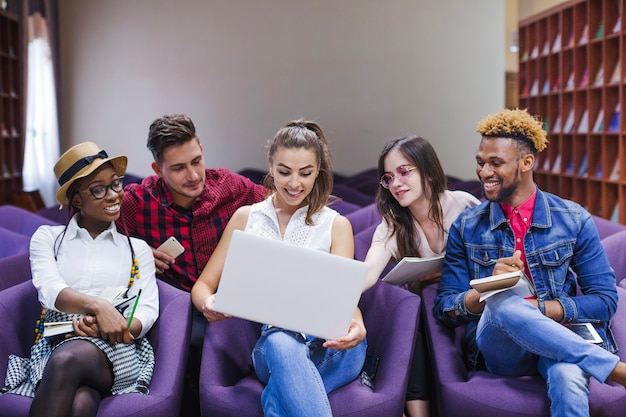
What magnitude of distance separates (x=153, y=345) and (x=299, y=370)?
2.09ft

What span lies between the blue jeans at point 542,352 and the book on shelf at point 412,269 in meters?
0.32

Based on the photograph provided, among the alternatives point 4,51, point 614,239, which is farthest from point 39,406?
point 4,51

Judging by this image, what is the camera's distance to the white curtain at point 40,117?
6676 millimetres

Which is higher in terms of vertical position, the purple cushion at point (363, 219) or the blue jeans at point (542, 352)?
the purple cushion at point (363, 219)

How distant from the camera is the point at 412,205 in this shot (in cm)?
274

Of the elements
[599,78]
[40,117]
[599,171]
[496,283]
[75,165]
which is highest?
[599,78]

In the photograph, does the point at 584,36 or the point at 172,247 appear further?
the point at 584,36

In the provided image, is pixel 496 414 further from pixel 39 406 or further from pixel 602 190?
pixel 602 190

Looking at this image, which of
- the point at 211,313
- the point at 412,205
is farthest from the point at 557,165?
the point at 211,313

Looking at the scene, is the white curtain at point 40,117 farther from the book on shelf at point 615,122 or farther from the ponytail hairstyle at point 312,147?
the book on shelf at point 615,122

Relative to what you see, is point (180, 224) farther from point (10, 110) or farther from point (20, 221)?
point (10, 110)

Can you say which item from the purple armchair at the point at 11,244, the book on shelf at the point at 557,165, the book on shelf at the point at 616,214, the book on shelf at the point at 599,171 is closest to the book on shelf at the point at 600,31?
the book on shelf at the point at 599,171

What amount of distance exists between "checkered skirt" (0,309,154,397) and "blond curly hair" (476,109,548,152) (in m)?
1.46

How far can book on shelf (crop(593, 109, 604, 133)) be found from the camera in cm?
604
